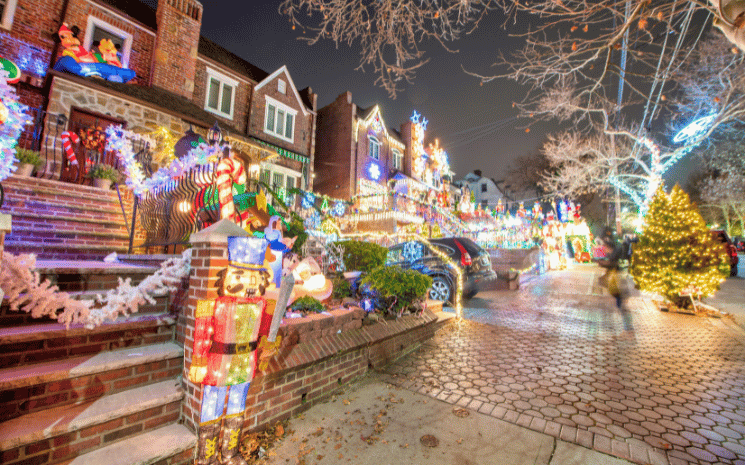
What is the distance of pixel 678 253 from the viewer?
26.0 ft

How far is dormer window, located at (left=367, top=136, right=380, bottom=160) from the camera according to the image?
2188 centimetres

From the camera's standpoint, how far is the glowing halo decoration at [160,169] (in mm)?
4617

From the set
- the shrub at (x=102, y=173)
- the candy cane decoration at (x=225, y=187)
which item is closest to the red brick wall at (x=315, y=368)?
the candy cane decoration at (x=225, y=187)

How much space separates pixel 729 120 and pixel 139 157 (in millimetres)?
23525

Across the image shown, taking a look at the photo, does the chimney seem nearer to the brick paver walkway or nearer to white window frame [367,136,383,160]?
white window frame [367,136,383,160]

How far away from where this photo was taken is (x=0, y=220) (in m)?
1.96

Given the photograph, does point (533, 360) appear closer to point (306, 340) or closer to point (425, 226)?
point (306, 340)

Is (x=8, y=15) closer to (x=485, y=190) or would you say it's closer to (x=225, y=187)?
(x=225, y=187)

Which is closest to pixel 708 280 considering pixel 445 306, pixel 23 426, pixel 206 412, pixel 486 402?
pixel 445 306

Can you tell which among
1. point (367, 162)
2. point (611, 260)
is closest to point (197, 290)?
point (611, 260)

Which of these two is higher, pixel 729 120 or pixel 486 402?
pixel 729 120

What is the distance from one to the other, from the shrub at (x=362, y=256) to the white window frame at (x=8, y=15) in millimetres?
11529

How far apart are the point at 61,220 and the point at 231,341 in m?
5.42

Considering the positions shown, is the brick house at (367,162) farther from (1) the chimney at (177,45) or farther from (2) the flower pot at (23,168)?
(2) the flower pot at (23,168)
